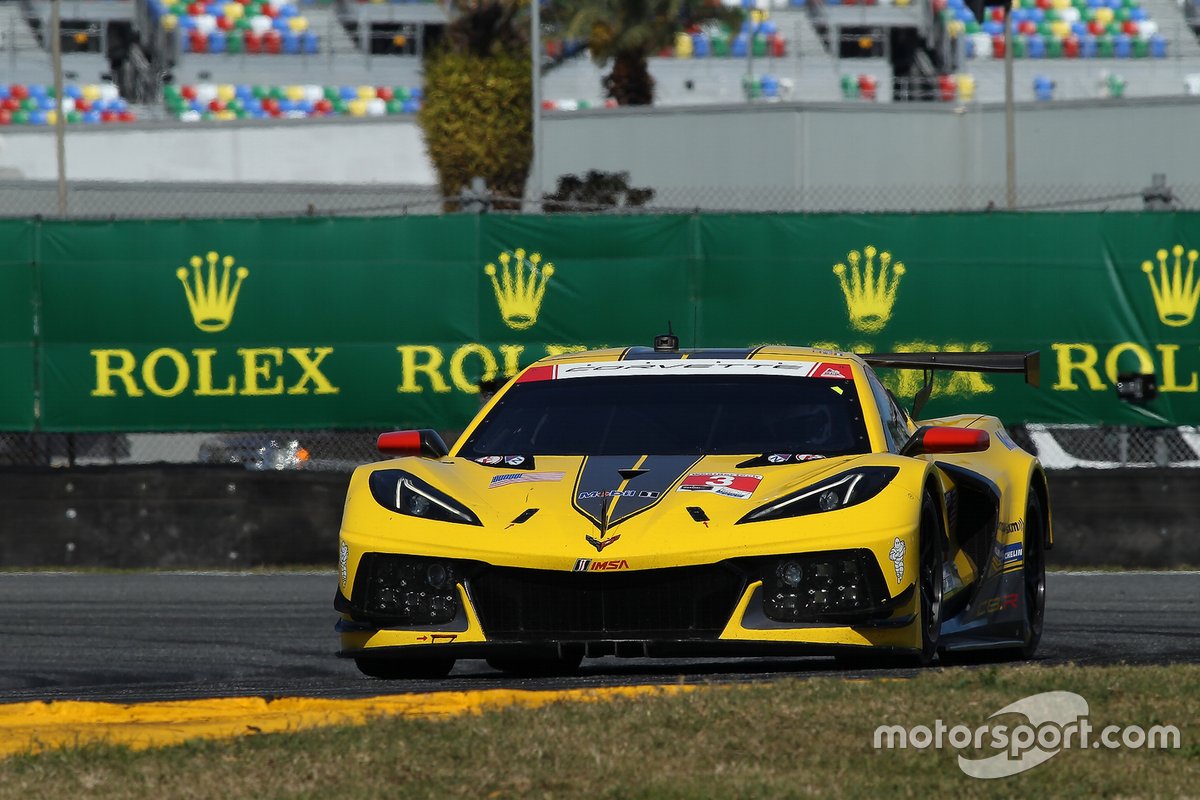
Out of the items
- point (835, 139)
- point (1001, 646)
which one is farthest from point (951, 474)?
point (835, 139)

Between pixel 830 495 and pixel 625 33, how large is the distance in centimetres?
3550

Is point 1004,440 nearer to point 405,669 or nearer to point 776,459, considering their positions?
point 776,459

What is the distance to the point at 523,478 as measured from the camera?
7066 millimetres

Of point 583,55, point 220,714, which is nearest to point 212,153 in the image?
point 583,55

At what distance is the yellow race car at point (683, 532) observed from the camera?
649 cm

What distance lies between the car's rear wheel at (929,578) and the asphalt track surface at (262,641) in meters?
0.26

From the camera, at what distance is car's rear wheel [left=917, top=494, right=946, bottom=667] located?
22.3 ft

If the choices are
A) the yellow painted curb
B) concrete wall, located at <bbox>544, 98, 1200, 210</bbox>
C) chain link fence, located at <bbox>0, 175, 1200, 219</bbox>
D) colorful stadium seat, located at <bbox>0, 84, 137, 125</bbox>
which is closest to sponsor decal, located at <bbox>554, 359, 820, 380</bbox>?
the yellow painted curb

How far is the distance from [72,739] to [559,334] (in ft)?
29.8

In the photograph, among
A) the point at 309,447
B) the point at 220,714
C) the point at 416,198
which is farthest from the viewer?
the point at 416,198

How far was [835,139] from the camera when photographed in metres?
37.5

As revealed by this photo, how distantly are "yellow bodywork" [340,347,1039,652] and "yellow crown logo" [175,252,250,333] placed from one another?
7.71m

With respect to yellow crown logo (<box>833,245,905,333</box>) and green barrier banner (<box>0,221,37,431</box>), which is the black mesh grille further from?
green barrier banner (<box>0,221,37,431</box>)

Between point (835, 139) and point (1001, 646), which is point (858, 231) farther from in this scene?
point (835, 139)
